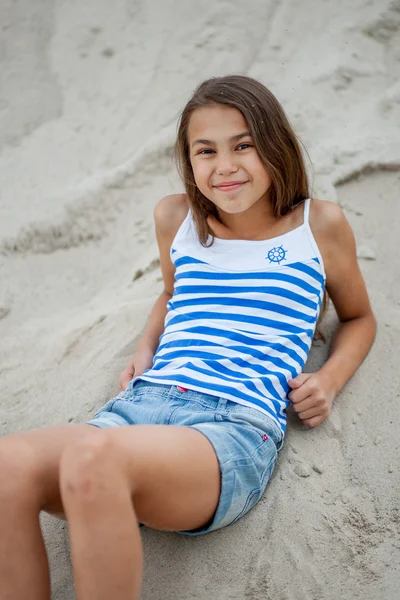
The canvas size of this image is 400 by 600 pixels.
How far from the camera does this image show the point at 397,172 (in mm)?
2803

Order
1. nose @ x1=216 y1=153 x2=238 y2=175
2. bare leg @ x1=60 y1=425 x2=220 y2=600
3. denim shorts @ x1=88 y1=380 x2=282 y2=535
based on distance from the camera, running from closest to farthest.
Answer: bare leg @ x1=60 y1=425 x2=220 y2=600
denim shorts @ x1=88 y1=380 x2=282 y2=535
nose @ x1=216 y1=153 x2=238 y2=175

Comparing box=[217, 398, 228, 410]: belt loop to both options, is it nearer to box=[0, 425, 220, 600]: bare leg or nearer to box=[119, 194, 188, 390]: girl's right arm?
box=[0, 425, 220, 600]: bare leg

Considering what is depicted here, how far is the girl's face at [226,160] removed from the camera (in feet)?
6.03

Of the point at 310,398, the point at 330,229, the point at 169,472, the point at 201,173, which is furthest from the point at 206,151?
the point at 169,472

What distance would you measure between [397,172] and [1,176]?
1939 mm

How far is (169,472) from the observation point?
4.69 ft

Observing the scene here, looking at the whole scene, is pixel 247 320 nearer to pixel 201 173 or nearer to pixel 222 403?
pixel 222 403

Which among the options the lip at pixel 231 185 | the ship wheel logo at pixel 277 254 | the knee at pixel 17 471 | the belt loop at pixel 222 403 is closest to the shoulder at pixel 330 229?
the ship wheel logo at pixel 277 254

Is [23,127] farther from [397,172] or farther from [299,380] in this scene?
[299,380]

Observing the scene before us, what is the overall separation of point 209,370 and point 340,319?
573 mm

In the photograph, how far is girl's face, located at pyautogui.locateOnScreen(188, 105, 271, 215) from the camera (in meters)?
1.84

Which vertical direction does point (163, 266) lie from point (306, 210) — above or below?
below

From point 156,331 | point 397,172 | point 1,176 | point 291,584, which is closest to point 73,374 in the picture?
point 156,331

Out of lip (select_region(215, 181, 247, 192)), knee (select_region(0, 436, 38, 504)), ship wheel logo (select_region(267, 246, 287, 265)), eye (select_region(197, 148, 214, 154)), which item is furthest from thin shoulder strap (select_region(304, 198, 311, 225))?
knee (select_region(0, 436, 38, 504))
